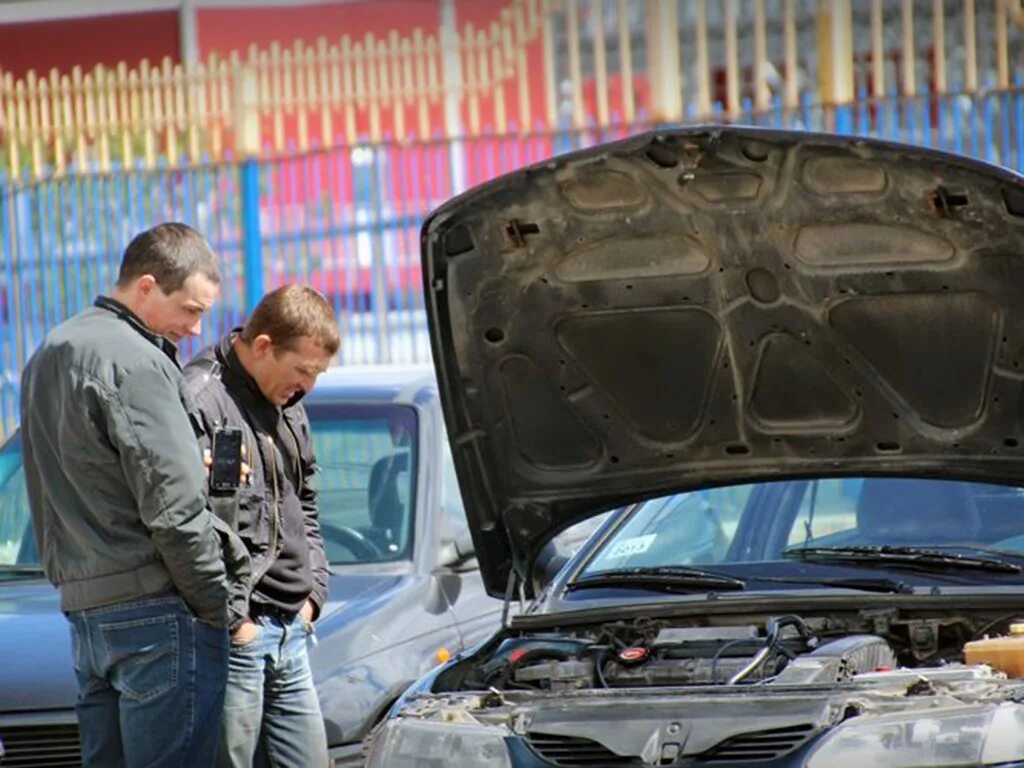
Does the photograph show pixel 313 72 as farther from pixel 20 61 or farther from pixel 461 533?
pixel 461 533

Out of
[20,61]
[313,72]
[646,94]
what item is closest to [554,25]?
[646,94]

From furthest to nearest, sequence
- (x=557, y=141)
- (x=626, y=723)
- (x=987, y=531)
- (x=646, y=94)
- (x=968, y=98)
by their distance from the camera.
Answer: (x=646, y=94), (x=557, y=141), (x=968, y=98), (x=987, y=531), (x=626, y=723)

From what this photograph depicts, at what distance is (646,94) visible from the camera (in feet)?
51.5

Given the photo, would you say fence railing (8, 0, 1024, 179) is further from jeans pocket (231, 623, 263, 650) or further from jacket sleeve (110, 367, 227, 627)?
jacket sleeve (110, 367, 227, 627)

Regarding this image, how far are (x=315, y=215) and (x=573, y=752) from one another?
9.68 m

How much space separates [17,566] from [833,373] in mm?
3222

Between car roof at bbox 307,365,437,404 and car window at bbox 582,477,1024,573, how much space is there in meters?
1.53

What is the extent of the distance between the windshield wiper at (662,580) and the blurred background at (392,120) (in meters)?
7.07

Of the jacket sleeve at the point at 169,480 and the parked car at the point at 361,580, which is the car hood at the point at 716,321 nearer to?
the parked car at the point at 361,580

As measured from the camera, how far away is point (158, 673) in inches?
207

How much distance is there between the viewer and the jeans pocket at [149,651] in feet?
17.2

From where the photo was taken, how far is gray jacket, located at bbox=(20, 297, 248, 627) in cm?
515

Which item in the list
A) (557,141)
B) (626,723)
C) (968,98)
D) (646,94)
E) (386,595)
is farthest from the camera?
(646,94)

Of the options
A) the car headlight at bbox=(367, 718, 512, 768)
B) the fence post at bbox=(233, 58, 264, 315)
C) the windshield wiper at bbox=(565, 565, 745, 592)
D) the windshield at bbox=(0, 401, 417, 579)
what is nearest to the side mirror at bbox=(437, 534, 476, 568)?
the windshield at bbox=(0, 401, 417, 579)
